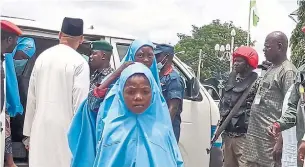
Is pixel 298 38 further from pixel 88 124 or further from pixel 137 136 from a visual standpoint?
pixel 137 136

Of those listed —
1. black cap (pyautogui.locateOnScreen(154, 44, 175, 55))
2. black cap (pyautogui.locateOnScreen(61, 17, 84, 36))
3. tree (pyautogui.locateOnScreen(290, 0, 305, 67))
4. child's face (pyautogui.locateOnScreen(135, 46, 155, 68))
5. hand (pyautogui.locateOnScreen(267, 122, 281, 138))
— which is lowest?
hand (pyautogui.locateOnScreen(267, 122, 281, 138))

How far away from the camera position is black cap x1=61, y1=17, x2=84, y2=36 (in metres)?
4.63

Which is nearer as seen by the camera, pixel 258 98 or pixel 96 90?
pixel 96 90

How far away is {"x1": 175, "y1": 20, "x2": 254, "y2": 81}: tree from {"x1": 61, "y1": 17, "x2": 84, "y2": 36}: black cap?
47382 mm

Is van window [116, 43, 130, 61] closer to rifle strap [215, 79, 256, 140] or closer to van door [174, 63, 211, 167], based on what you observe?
van door [174, 63, 211, 167]

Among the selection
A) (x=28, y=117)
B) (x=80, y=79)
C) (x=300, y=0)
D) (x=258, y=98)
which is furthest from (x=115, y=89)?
(x=300, y=0)

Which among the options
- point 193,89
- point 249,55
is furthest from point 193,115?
point 249,55

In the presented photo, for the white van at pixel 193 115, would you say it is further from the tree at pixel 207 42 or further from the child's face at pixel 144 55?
the tree at pixel 207 42

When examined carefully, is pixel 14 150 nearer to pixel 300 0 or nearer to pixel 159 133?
pixel 159 133

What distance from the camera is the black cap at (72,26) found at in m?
4.63

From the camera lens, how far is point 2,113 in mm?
3770

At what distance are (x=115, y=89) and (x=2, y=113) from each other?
862 mm

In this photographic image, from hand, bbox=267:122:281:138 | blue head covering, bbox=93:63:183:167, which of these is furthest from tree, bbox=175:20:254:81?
blue head covering, bbox=93:63:183:167

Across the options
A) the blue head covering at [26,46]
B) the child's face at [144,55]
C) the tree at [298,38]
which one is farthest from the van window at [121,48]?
the tree at [298,38]
